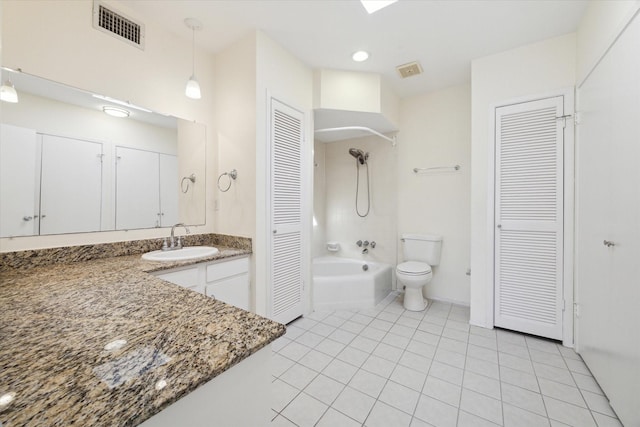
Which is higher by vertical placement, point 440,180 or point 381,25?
point 381,25

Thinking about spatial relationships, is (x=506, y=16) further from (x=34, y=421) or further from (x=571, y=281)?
(x=34, y=421)

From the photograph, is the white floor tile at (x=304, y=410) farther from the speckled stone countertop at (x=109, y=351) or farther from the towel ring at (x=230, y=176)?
the towel ring at (x=230, y=176)

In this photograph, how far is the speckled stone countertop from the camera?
1.54ft

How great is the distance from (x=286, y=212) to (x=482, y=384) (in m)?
1.88

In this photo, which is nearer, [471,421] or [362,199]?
[471,421]

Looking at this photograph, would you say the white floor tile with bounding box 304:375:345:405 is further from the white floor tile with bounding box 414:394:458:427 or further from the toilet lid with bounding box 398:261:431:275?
the toilet lid with bounding box 398:261:431:275

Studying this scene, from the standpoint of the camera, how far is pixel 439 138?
3107 mm

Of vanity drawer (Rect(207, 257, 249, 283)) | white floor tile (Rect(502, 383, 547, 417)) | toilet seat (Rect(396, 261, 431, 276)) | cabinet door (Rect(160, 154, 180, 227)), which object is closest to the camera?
white floor tile (Rect(502, 383, 547, 417))

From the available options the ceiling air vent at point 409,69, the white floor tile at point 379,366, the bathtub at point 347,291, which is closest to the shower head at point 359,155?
the ceiling air vent at point 409,69

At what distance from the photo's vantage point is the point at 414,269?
2762mm

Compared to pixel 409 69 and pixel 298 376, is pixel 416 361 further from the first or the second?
pixel 409 69

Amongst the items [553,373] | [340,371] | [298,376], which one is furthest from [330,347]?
[553,373]

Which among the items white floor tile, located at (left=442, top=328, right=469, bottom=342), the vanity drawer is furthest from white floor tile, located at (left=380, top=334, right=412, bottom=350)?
the vanity drawer

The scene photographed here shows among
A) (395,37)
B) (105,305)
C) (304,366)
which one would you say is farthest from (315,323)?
(395,37)
